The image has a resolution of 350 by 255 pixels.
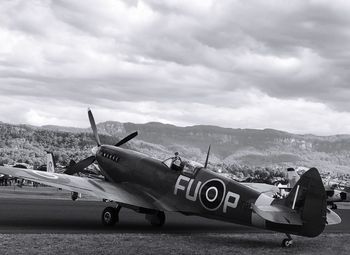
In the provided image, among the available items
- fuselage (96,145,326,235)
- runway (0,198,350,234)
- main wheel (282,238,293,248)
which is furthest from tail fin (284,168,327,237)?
runway (0,198,350,234)

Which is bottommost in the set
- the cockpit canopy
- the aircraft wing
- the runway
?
the runway

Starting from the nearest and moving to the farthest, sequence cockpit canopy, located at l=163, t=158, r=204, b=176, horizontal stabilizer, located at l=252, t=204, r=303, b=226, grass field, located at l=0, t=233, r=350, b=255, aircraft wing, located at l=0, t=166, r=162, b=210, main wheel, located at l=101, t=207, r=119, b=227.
Answer: grass field, located at l=0, t=233, r=350, b=255, horizontal stabilizer, located at l=252, t=204, r=303, b=226, cockpit canopy, located at l=163, t=158, r=204, b=176, aircraft wing, located at l=0, t=166, r=162, b=210, main wheel, located at l=101, t=207, r=119, b=227

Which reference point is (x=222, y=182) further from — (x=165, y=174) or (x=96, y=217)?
(x=96, y=217)

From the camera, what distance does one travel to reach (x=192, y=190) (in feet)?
47.2

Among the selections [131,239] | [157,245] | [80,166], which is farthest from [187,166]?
[80,166]

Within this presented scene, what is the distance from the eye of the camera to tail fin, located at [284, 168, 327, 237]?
1139cm

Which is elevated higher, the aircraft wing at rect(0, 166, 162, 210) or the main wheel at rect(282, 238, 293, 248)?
the aircraft wing at rect(0, 166, 162, 210)

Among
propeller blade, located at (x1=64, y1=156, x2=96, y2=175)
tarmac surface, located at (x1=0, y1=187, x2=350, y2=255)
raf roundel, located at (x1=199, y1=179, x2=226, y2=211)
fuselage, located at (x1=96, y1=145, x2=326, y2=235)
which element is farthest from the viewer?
propeller blade, located at (x1=64, y1=156, x2=96, y2=175)

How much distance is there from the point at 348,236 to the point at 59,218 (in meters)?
9.39

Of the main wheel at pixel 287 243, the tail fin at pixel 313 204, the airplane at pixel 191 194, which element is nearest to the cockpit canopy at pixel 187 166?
the airplane at pixel 191 194

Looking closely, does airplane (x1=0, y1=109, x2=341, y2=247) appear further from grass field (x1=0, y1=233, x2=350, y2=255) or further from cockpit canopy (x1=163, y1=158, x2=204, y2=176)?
grass field (x1=0, y1=233, x2=350, y2=255)

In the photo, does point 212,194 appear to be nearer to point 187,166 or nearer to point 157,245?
point 187,166

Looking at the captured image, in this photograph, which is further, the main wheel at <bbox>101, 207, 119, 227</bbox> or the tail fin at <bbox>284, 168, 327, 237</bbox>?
the main wheel at <bbox>101, 207, 119, 227</bbox>

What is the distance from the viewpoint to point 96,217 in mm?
18703
